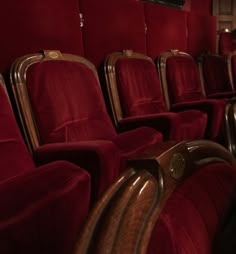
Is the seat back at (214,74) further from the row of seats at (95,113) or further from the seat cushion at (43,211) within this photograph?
the seat cushion at (43,211)

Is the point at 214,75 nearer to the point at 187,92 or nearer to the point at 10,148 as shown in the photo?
the point at 187,92

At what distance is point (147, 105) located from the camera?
1190mm

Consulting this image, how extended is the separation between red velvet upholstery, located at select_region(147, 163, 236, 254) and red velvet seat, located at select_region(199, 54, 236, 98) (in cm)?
164

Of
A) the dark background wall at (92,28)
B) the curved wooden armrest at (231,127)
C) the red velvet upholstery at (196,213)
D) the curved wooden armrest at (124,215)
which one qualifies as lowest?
the curved wooden armrest at (231,127)

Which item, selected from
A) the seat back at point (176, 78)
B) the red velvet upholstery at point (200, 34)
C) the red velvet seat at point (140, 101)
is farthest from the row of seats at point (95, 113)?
the red velvet upholstery at point (200, 34)

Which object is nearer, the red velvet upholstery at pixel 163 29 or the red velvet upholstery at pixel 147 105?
the red velvet upholstery at pixel 147 105

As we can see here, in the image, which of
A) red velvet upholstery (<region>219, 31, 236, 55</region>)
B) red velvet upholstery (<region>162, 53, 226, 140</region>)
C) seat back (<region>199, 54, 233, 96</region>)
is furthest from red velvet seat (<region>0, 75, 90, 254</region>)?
red velvet upholstery (<region>219, 31, 236, 55</region>)

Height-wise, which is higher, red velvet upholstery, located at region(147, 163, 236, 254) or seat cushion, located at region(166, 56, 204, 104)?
red velvet upholstery, located at region(147, 163, 236, 254)

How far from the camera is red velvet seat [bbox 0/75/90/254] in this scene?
1.12ft

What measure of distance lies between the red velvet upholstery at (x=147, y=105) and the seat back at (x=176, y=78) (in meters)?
0.18

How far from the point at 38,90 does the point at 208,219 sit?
2.13ft

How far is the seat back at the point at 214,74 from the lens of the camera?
182cm

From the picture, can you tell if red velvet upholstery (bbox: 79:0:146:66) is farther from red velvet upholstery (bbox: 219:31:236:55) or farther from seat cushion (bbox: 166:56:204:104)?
red velvet upholstery (bbox: 219:31:236:55)

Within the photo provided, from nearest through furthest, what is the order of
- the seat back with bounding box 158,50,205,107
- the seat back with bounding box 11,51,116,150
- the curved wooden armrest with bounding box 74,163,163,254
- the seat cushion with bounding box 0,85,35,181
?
the curved wooden armrest with bounding box 74,163,163,254 < the seat cushion with bounding box 0,85,35,181 < the seat back with bounding box 11,51,116,150 < the seat back with bounding box 158,50,205,107
